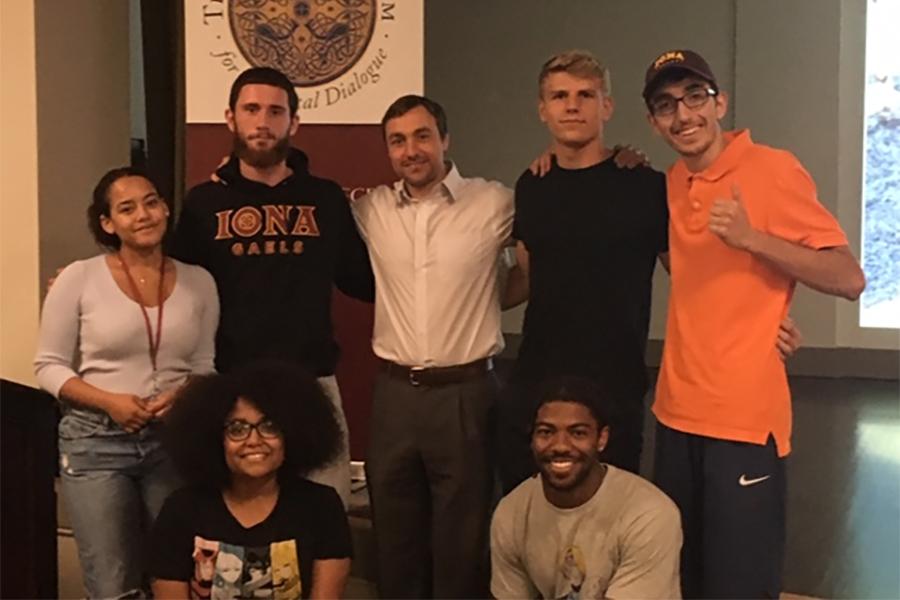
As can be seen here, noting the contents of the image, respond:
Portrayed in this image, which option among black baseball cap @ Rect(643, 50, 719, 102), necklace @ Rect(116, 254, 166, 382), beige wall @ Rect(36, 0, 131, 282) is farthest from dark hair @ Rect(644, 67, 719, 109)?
beige wall @ Rect(36, 0, 131, 282)

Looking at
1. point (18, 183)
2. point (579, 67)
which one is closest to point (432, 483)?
point (579, 67)

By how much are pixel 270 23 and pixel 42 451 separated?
1.50 meters

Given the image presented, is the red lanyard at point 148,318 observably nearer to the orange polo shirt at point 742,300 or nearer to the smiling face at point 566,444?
the smiling face at point 566,444

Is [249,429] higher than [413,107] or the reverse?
the reverse

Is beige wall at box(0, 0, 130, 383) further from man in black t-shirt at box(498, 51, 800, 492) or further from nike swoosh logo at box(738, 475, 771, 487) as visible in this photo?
nike swoosh logo at box(738, 475, 771, 487)

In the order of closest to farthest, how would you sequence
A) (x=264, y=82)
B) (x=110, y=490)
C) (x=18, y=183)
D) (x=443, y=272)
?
(x=110, y=490), (x=443, y=272), (x=264, y=82), (x=18, y=183)

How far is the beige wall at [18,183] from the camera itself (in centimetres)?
355

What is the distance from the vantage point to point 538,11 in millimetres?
7195

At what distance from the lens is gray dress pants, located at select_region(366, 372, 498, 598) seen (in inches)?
105

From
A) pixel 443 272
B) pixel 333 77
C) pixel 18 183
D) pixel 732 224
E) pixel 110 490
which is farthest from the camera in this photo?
pixel 18 183

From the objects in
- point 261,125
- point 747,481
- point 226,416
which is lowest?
point 747,481

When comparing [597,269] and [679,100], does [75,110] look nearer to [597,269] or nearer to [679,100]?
[597,269]

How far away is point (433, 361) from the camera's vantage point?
8.80ft

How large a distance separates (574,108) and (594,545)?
995 mm
